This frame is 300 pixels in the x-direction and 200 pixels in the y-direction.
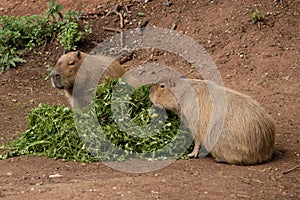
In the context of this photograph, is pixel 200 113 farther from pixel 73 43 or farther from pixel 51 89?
pixel 73 43

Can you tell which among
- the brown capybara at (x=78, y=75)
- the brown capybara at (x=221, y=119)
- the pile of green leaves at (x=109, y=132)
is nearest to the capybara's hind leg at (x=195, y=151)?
the brown capybara at (x=221, y=119)

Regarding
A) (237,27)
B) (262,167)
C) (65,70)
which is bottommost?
(262,167)

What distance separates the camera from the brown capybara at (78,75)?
699cm

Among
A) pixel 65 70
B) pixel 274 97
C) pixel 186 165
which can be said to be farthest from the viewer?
pixel 274 97

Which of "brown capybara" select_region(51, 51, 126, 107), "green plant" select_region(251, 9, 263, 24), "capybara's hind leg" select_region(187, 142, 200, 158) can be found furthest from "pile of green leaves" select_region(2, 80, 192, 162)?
"green plant" select_region(251, 9, 263, 24)

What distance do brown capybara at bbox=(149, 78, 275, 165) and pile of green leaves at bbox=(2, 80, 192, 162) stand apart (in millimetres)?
185

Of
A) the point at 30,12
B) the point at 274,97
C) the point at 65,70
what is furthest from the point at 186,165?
the point at 30,12

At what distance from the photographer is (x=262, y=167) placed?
582 centimetres

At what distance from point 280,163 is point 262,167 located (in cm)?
27

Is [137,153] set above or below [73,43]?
below

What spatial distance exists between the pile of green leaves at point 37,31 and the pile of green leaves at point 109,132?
13.2 ft

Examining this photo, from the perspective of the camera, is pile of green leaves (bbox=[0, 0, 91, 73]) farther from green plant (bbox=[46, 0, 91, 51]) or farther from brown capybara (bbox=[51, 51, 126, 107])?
brown capybara (bbox=[51, 51, 126, 107])

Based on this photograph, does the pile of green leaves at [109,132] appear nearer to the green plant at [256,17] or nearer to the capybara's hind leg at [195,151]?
the capybara's hind leg at [195,151]

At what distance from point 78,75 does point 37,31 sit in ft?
12.7
